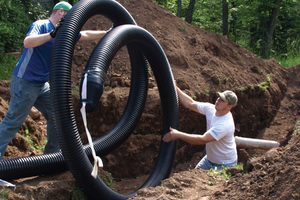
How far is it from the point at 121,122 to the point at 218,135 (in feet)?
4.84

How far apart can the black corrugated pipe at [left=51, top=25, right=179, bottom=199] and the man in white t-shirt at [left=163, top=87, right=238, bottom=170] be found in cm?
44

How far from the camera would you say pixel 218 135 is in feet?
15.8

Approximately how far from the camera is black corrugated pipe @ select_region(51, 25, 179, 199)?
144 inches

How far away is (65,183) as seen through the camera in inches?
158

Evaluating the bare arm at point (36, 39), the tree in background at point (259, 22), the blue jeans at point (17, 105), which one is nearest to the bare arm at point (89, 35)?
the bare arm at point (36, 39)

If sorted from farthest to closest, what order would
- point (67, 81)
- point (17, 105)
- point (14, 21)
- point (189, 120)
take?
point (14, 21) < point (189, 120) < point (17, 105) < point (67, 81)

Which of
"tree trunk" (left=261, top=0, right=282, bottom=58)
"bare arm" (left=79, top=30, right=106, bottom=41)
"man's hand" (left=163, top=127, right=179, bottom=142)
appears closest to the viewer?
"bare arm" (left=79, top=30, right=106, bottom=41)

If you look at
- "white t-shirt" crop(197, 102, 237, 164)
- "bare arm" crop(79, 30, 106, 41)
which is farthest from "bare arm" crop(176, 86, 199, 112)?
"bare arm" crop(79, 30, 106, 41)

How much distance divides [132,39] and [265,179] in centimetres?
273

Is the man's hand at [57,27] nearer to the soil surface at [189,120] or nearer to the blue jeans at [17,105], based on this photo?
the blue jeans at [17,105]

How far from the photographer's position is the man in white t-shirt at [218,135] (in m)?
4.79

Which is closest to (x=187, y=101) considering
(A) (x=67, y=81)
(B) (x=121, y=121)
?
(B) (x=121, y=121)

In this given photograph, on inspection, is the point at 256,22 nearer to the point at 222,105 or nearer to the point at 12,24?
the point at 12,24

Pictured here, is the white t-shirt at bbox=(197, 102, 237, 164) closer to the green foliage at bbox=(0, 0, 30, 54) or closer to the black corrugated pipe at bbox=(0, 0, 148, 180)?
the black corrugated pipe at bbox=(0, 0, 148, 180)
